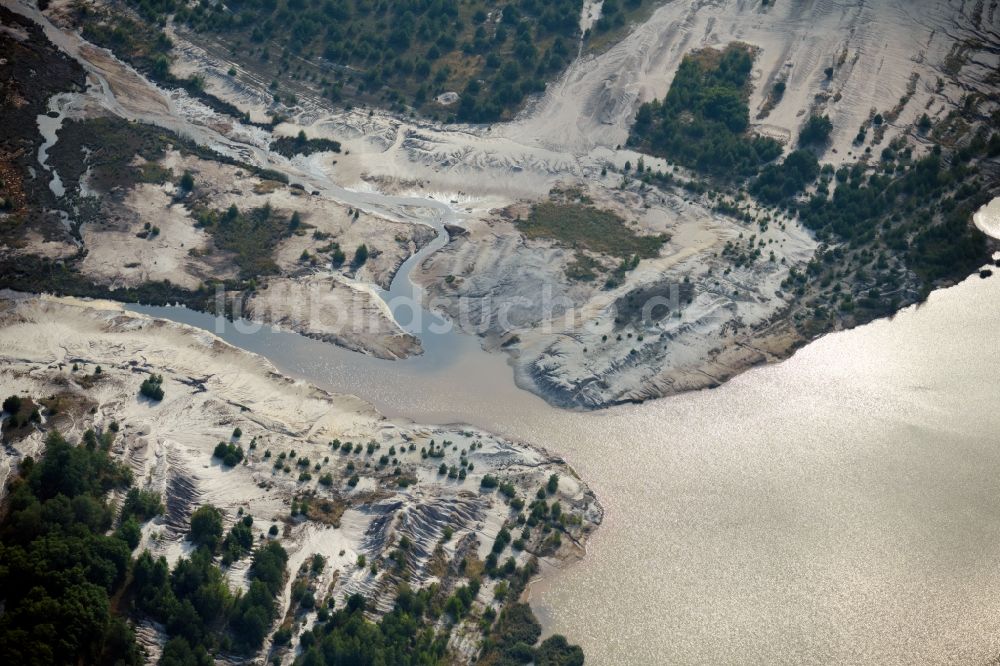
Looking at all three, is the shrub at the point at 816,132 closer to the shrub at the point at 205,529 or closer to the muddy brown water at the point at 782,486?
the muddy brown water at the point at 782,486

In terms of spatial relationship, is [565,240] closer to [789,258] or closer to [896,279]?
[789,258]

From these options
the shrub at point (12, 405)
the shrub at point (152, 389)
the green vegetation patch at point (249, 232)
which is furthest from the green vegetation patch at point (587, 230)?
the shrub at point (12, 405)

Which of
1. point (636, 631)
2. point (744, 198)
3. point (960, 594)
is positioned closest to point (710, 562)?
point (636, 631)

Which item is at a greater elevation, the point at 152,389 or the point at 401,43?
the point at 401,43

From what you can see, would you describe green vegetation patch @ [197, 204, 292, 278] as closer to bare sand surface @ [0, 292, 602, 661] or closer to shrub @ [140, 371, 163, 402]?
bare sand surface @ [0, 292, 602, 661]

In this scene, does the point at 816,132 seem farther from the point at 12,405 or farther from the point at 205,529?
the point at 12,405

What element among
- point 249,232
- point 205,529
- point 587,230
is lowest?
point 205,529

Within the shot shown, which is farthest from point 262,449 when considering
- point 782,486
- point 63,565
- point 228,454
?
point 782,486
